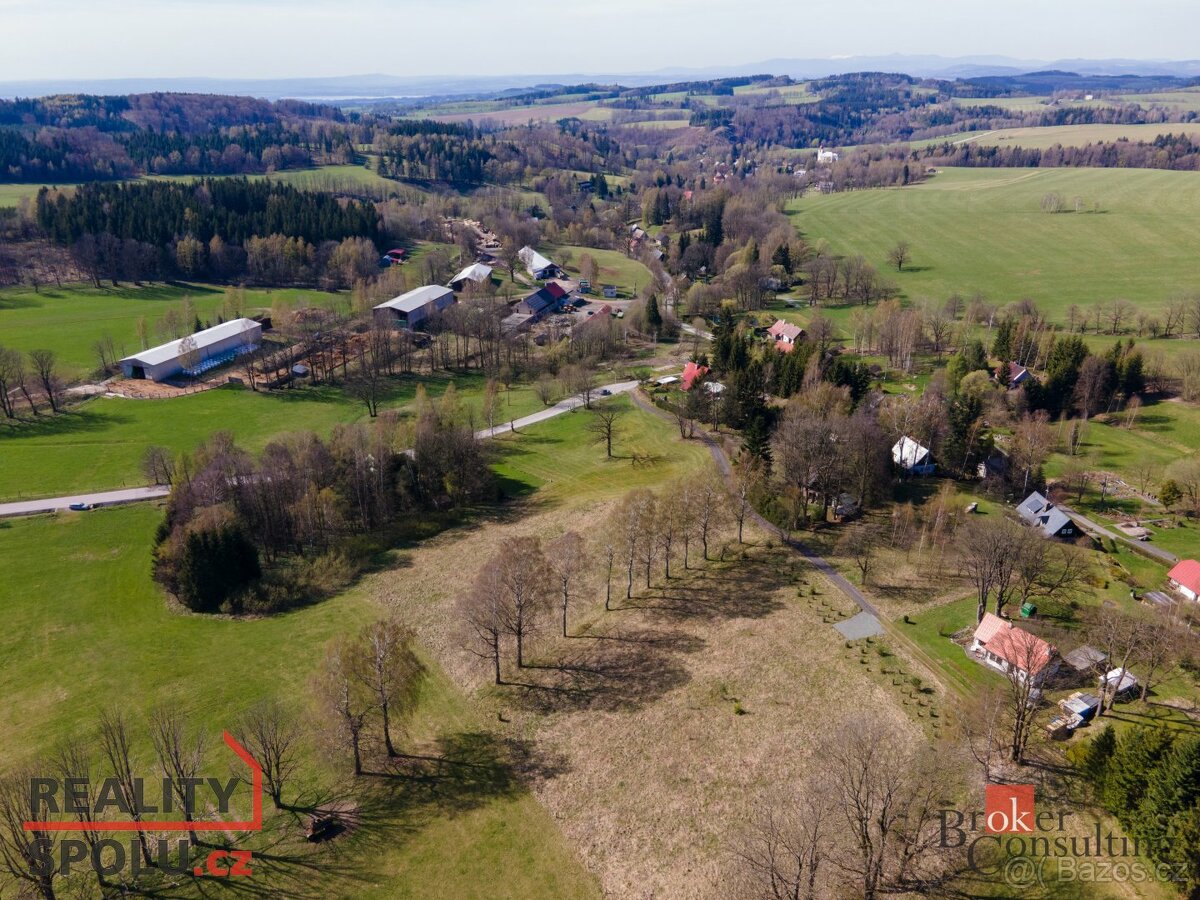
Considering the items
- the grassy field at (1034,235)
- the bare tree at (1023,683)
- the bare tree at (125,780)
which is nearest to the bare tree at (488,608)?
the bare tree at (125,780)

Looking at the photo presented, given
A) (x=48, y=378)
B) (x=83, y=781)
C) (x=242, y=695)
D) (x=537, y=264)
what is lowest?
(x=242, y=695)

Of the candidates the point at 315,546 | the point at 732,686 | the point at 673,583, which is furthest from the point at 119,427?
the point at 732,686

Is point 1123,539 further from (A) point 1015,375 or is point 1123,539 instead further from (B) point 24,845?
(B) point 24,845

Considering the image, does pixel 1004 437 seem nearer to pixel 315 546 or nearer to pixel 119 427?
pixel 315 546

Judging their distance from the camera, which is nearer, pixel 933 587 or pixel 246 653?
pixel 246 653

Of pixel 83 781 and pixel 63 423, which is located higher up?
pixel 83 781

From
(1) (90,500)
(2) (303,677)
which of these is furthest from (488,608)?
(1) (90,500)
